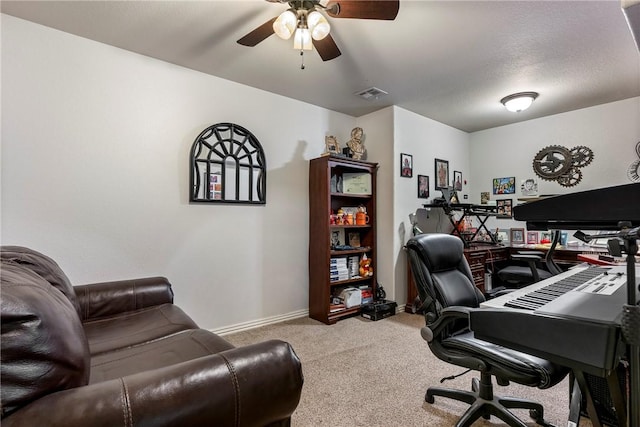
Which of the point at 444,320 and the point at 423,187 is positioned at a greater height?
the point at 423,187

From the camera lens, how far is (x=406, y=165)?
3.74 m

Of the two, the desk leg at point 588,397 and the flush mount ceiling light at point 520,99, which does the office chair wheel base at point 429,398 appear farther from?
the flush mount ceiling light at point 520,99

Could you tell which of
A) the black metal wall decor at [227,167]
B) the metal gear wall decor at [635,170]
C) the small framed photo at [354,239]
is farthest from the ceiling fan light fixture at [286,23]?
the metal gear wall decor at [635,170]

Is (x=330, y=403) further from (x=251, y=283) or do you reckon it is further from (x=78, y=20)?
(x=78, y=20)

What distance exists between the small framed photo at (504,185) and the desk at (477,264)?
1.00 metres

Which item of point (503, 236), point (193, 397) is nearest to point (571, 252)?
point (503, 236)

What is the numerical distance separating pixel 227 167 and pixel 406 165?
82.2 inches

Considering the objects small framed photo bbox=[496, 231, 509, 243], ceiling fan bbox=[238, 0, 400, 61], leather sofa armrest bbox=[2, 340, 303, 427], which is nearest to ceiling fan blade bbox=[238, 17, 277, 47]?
ceiling fan bbox=[238, 0, 400, 61]

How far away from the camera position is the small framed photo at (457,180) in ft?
14.8

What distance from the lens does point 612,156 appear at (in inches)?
140

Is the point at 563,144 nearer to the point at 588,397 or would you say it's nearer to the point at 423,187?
the point at 423,187

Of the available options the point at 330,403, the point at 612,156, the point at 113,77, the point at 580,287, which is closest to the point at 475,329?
the point at 580,287

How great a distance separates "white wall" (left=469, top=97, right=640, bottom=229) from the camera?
3477 mm

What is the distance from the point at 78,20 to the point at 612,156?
5210 millimetres
